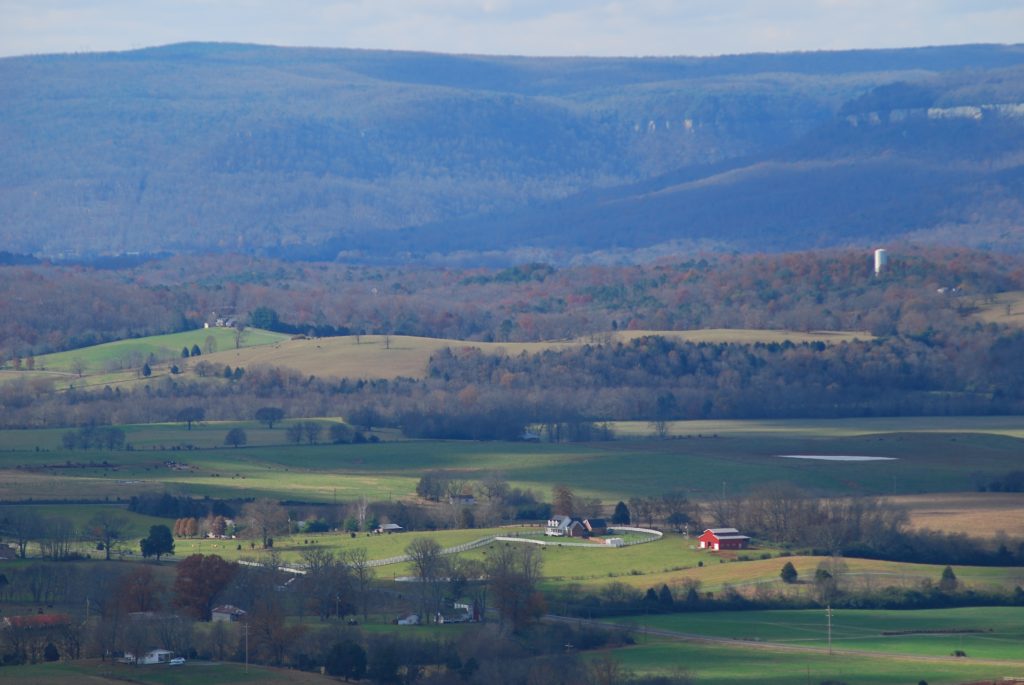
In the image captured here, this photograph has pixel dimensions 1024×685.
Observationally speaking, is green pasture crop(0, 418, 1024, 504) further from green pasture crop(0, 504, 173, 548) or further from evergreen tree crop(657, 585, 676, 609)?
evergreen tree crop(657, 585, 676, 609)

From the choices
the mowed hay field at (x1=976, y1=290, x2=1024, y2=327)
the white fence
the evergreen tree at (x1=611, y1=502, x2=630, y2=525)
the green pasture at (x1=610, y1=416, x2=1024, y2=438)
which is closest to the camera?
the white fence

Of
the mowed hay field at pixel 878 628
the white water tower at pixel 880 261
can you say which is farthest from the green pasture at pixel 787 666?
the white water tower at pixel 880 261

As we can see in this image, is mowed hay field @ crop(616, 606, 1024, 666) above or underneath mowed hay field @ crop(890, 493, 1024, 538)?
above

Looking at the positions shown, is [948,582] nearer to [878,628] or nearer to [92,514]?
[878,628]

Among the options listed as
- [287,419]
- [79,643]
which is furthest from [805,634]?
[287,419]

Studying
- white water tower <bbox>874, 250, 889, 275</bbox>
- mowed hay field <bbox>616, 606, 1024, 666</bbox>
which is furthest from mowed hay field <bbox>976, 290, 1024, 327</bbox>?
mowed hay field <bbox>616, 606, 1024, 666</bbox>

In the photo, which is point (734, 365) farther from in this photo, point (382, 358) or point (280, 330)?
point (280, 330)
